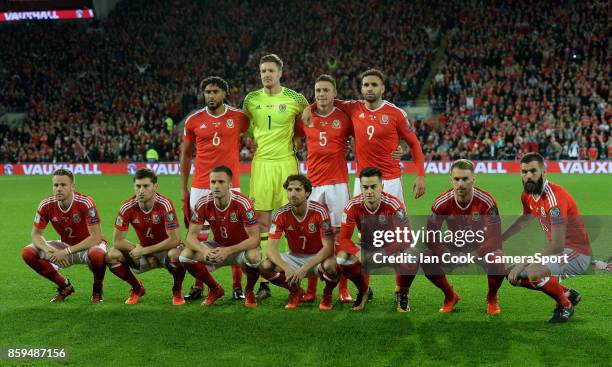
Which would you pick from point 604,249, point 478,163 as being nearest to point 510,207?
point 604,249

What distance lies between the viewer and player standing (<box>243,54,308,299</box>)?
6.56m

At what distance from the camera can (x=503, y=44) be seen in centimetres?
2827

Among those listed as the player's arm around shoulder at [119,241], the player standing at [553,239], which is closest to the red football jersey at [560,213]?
the player standing at [553,239]

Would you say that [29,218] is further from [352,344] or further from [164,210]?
[352,344]

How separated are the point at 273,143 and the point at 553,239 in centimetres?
269

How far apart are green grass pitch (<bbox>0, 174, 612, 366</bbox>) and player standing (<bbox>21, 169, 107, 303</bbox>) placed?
0.24 meters

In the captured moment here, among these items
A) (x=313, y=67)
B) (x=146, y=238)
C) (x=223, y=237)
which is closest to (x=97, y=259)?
(x=146, y=238)

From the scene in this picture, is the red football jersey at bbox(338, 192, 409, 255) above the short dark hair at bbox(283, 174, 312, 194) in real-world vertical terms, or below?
below

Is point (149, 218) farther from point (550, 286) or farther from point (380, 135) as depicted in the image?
point (550, 286)

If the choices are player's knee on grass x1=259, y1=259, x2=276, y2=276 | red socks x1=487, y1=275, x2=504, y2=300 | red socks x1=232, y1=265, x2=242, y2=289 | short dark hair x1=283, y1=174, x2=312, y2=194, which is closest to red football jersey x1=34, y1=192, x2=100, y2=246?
red socks x1=232, y1=265, x2=242, y2=289

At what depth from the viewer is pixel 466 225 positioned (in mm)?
5699

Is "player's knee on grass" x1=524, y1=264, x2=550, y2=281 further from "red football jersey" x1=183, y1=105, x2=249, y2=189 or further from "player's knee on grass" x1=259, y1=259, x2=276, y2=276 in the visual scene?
"red football jersey" x1=183, y1=105, x2=249, y2=189

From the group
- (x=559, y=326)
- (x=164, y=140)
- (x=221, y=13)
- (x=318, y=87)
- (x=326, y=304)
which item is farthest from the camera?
(x=221, y=13)

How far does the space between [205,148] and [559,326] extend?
11.5ft
